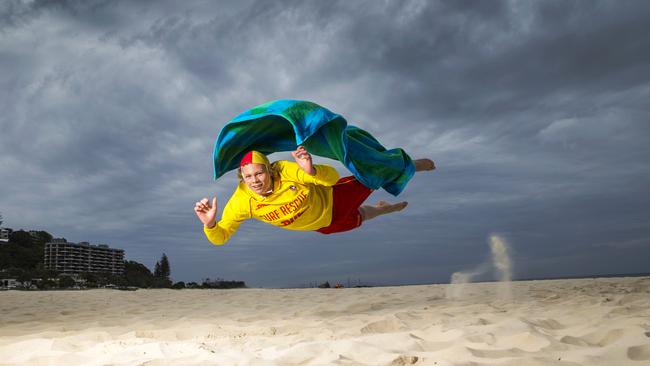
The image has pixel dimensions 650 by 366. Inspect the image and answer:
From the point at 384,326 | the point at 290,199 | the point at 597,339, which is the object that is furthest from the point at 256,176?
the point at 597,339

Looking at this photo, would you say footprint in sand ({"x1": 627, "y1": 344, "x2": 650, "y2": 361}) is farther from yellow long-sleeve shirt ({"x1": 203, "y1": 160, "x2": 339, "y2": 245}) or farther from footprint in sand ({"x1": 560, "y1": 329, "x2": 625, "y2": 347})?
yellow long-sleeve shirt ({"x1": 203, "y1": 160, "x2": 339, "y2": 245})

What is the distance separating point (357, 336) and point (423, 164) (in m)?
1.91

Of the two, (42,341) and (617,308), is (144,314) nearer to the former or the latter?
(42,341)

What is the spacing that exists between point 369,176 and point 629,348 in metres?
2.22

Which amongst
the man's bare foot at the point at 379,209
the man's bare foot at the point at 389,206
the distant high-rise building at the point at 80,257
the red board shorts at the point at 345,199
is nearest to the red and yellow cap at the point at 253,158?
the red board shorts at the point at 345,199

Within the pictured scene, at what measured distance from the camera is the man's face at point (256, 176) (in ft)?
9.48

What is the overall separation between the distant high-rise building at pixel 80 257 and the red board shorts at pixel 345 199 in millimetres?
42374

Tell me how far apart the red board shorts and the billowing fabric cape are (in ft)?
0.68

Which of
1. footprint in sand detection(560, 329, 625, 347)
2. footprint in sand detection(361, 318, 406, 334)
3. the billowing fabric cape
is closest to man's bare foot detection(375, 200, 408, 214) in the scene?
the billowing fabric cape

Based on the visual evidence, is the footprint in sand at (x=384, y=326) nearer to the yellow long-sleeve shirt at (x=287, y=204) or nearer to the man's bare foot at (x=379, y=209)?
the man's bare foot at (x=379, y=209)

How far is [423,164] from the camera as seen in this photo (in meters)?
3.50

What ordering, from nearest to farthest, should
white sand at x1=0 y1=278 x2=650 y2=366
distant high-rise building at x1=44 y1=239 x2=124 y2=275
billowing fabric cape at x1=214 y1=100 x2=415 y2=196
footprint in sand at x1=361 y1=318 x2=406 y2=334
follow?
billowing fabric cape at x1=214 y1=100 x2=415 y2=196 < white sand at x1=0 y1=278 x2=650 y2=366 < footprint in sand at x1=361 y1=318 x2=406 y2=334 < distant high-rise building at x1=44 y1=239 x2=124 y2=275

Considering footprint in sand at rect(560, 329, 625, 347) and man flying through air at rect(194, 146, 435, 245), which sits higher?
man flying through air at rect(194, 146, 435, 245)

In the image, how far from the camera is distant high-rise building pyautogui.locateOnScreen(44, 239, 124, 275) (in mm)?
43278
